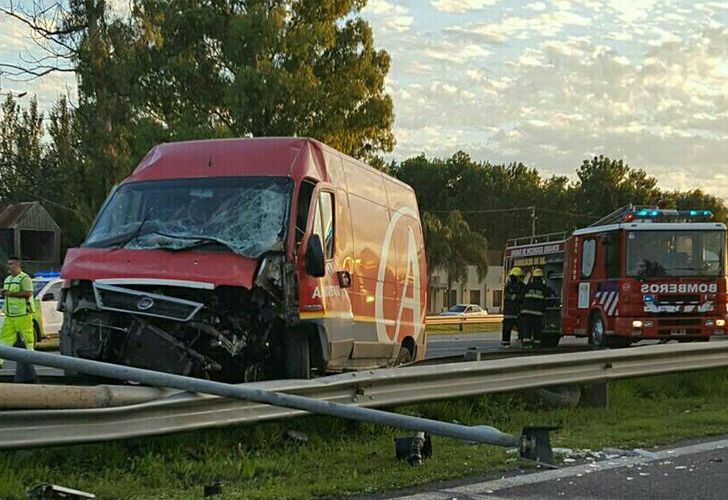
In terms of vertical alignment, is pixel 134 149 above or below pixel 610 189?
below

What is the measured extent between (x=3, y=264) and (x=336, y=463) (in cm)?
4241

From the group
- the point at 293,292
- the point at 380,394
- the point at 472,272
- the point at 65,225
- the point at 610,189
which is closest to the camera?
the point at 380,394

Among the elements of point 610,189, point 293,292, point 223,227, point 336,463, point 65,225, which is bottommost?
point 336,463

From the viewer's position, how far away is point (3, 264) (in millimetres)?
45250

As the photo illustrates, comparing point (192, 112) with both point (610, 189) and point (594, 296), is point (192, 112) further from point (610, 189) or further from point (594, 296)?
point (610, 189)

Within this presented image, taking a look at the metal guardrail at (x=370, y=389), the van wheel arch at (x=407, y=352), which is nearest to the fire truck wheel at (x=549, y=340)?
the van wheel arch at (x=407, y=352)

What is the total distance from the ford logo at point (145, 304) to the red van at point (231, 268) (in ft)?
0.05

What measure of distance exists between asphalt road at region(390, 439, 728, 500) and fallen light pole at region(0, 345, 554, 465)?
0.21 metres

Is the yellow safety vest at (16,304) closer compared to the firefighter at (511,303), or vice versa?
the yellow safety vest at (16,304)

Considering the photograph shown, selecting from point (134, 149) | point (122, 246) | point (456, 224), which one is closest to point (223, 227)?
point (122, 246)

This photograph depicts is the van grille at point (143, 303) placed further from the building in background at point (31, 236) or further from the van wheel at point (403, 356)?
the building in background at point (31, 236)

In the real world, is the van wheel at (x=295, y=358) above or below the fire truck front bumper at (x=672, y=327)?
below

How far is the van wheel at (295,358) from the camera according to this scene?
832cm

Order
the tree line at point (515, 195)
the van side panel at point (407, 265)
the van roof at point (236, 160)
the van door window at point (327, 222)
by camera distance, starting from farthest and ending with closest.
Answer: the tree line at point (515, 195) → the van side panel at point (407, 265) → the van door window at point (327, 222) → the van roof at point (236, 160)
